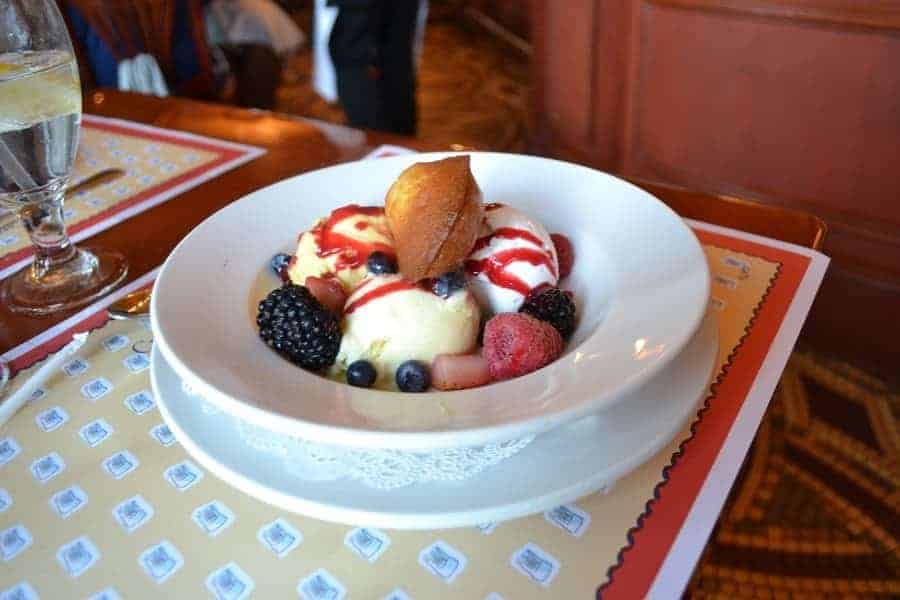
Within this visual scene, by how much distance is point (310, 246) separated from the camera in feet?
2.20

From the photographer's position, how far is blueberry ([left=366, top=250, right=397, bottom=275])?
2.03ft

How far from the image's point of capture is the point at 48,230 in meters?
0.76

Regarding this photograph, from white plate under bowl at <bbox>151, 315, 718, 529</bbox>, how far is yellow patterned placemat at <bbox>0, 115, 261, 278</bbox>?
18.9 inches

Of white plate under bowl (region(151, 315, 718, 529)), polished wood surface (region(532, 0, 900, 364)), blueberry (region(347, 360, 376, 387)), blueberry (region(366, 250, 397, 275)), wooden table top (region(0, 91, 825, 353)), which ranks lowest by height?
polished wood surface (region(532, 0, 900, 364))

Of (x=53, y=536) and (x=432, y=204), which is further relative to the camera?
(x=432, y=204)

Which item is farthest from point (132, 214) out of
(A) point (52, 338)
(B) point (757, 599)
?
(B) point (757, 599)

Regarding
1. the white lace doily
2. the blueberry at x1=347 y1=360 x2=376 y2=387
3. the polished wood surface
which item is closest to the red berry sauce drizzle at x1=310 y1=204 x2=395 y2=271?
the blueberry at x1=347 y1=360 x2=376 y2=387

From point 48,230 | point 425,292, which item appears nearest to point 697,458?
point 425,292

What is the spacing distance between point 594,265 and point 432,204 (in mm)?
160

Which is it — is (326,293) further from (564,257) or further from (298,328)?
(564,257)

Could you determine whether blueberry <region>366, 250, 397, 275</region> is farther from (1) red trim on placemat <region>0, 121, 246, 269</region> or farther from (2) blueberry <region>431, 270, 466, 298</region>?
(1) red trim on placemat <region>0, 121, 246, 269</region>

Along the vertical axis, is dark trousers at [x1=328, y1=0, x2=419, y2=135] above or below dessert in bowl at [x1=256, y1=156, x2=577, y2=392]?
below

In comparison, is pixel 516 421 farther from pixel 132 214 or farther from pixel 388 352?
pixel 132 214

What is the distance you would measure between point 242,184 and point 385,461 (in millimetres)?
599
